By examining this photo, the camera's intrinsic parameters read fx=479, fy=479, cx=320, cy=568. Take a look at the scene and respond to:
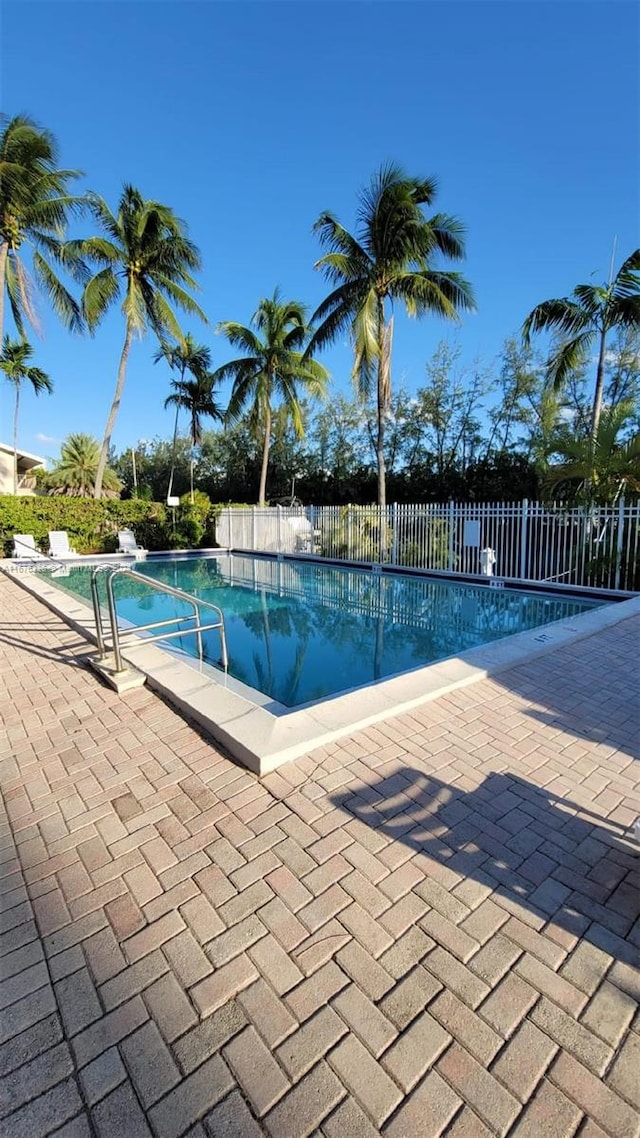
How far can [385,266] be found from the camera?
12.2m

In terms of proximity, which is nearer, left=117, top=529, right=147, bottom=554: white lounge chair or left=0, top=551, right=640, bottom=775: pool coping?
left=0, top=551, right=640, bottom=775: pool coping

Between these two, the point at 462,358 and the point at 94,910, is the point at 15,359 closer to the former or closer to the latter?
the point at 462,358

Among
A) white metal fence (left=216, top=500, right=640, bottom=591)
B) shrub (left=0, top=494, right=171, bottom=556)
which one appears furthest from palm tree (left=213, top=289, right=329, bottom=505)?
white metal fence (left=216, top=500, right=640, bottom=591)

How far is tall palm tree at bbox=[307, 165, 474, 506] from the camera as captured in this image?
11.7 m

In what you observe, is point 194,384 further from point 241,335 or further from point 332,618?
point 332,618

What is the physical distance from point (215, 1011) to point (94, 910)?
0.66m

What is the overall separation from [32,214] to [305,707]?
18.0m

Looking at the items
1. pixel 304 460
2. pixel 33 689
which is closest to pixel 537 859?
pixel 33 689

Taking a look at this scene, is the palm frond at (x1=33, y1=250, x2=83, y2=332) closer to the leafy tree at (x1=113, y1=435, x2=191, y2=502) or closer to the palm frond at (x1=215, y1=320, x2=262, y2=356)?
the palm frond at (x1=215, y1=320, x2=262, y2=356)

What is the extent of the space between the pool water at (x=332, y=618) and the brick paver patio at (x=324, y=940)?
1.69 metres

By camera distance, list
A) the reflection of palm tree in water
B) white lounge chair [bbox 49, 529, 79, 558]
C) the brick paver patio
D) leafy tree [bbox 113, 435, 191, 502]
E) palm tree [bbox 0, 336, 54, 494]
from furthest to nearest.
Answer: leafy tree [bbox 113, 435, 191, 502]
palm tree [bbox 0, 336, 54, 494]
white lounge chair [bbox 49, 529, 79, 558]
the reflection of palm tree in water
the brick paver patio

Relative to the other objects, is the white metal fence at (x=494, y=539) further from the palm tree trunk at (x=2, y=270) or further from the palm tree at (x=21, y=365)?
the palm tree at (x=21, y=365)

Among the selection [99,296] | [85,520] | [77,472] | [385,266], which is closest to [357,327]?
[385,266]

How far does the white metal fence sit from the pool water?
2.52 ft
